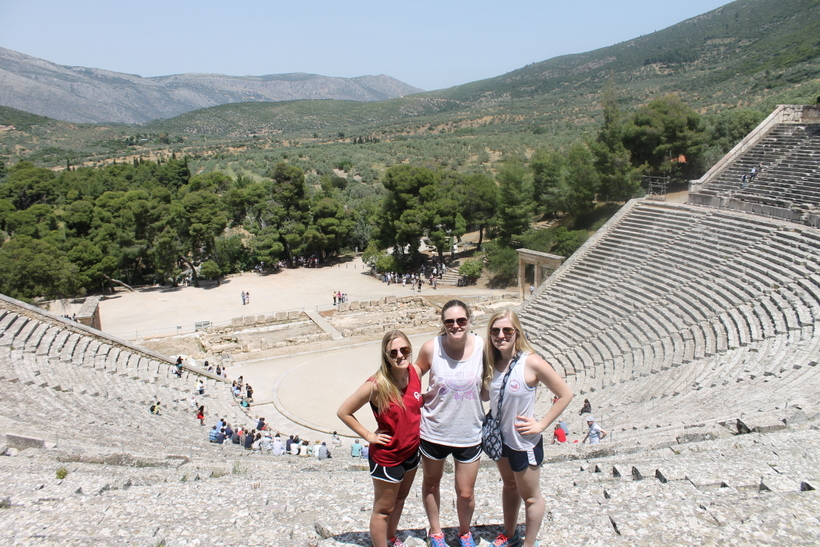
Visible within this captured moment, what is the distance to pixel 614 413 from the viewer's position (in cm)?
1278

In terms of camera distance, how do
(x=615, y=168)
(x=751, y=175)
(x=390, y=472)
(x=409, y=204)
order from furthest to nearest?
(x=409, y=204), (x=615, y=168), (x=751, y=175), (x=390, y=472)

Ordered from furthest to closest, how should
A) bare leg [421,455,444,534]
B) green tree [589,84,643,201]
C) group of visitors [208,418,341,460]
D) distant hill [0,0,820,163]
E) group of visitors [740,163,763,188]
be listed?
distant hill [0,0,820,163] → green tree [589,84,643,201] → group of visitors [740,163,763,188] → group of visitors [208,418,341,460] → bare leg [421,455,444,534]

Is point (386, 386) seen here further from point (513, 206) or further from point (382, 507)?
point (513, 206)

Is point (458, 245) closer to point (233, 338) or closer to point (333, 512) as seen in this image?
point (233, 338)

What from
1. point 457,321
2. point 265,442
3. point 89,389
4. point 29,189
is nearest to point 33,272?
point 89,389

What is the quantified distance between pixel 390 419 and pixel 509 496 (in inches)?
48.9

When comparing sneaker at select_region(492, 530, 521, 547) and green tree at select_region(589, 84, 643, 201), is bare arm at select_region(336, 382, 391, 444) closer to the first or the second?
sneaker at select_region(492, 530, 521, 547)

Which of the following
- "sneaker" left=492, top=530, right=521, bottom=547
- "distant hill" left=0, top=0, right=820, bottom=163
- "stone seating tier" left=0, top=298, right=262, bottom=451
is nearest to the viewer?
"sneaker" left=492, top=530, right=521, bottom=547

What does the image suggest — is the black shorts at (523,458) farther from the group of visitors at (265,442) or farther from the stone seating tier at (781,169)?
the stone seating tier at (781,169)

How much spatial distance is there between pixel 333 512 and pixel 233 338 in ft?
62.6

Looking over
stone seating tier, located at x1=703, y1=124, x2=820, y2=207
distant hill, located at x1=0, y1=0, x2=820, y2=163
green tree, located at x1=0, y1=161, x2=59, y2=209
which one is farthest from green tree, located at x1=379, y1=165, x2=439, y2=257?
green tree, located at x1=0, y1=161, x2=59, y2=209

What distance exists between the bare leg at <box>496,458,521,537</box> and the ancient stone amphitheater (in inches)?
13.8

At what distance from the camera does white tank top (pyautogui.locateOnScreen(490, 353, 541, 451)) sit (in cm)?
475

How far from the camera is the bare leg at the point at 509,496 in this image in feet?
16.2
